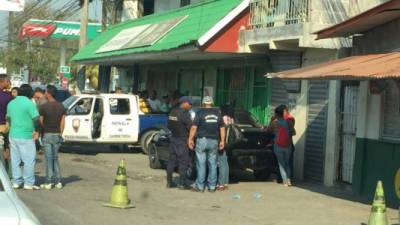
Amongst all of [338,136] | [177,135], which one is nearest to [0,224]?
[177,135]

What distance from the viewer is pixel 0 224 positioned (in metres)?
4.40

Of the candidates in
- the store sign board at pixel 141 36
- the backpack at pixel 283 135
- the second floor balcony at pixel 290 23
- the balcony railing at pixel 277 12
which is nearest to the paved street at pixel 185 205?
the backpack at pixel 283 135

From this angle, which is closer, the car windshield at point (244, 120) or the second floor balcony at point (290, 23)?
the second floor balcony at point (290, 23)

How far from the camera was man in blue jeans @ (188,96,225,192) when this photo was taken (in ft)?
42.4

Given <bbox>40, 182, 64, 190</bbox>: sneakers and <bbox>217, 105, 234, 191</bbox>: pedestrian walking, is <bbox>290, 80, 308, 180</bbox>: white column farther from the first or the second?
<bbox>40, 182, 64, 190</bbox>: sneakers

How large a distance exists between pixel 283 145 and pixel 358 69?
151 inches

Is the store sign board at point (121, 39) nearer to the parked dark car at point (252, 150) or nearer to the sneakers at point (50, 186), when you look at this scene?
the parked dark car at point (252, 150)

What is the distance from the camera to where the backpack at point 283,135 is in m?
14.1

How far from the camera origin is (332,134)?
14586 millimetres

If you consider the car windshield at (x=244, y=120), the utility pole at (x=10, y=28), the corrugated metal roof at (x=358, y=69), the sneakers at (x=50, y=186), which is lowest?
the sneakers at (x=50, y=186)

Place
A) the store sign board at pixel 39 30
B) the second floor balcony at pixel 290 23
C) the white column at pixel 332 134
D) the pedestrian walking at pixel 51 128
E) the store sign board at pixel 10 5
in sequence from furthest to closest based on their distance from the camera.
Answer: the store sign board at pixel 39 30 → the second floor balcony at pixel 290 23 → the white column at pixel 332 134 → the store sign board at pixel 10 5 → the pedestrian walking at pixel 51 128

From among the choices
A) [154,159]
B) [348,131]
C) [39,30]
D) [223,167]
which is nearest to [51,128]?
[223,167]

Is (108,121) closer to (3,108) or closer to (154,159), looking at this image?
(154,159)

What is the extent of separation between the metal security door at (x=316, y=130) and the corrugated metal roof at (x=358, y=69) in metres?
3.24
